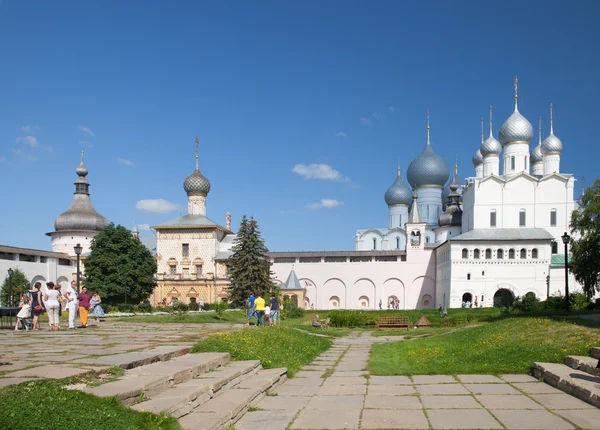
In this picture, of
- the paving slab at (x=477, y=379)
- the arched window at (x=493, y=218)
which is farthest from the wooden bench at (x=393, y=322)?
the arched window at (x=493, y=218)

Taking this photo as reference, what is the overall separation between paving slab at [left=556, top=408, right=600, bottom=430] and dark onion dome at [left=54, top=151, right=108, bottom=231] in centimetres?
5361

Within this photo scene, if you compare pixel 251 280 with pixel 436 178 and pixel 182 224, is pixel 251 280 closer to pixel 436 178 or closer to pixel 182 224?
pixel 182 224

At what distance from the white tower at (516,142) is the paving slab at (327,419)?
142ft

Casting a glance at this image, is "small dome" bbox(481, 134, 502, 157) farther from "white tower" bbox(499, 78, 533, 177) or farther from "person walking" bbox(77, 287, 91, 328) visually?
"person walking" bbox(77, 287, 91, 328)

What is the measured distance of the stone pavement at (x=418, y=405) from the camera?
18.2ft

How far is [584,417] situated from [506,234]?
4048 cm

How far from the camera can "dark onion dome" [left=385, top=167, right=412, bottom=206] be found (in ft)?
208

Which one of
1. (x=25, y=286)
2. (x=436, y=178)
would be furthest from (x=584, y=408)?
(x=436, y=178)

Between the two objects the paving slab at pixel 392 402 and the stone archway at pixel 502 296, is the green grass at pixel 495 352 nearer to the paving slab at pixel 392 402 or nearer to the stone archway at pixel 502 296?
the paving slab at pixel 392 402

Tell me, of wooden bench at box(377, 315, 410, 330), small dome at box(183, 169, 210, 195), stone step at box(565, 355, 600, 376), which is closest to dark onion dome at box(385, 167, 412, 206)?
small dome at box(183, 169, 210, 195)

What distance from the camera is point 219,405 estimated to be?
582 cm

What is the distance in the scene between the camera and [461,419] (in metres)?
5.67

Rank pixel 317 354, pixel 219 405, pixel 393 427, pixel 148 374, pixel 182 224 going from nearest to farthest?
pixel 393 427 → pixel 219 405 → pixel 148 374 → pixel 317 354 → pixel 182 224

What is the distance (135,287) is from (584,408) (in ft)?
123
